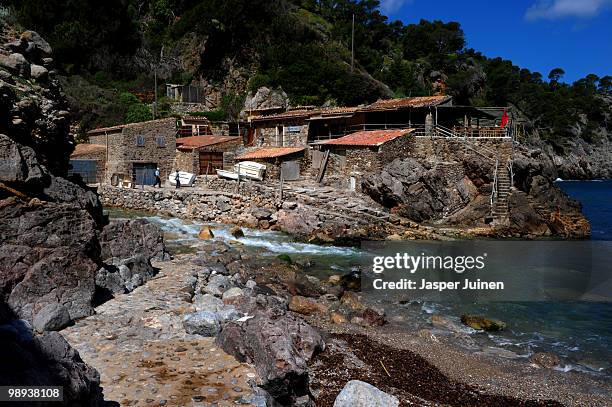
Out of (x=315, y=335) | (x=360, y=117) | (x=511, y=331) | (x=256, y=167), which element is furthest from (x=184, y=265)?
(x=360, y=117)

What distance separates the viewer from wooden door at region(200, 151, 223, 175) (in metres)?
37.5

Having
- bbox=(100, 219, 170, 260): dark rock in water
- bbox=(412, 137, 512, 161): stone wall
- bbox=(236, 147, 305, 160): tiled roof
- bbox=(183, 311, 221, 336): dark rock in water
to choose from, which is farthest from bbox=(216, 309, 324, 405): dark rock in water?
bbox=(412, 137, 512, 161): stone wall

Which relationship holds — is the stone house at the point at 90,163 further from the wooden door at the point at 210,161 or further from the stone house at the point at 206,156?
the wooden door at the point at 210,161

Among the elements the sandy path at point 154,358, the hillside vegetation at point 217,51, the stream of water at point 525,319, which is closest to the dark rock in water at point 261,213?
the stream of water at point 525,319

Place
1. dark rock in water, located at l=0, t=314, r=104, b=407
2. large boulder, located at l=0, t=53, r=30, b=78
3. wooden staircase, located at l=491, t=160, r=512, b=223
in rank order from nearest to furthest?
dark rock in water, located at l=0, t=314, r=104, b=407, large boulder, located at l=0, t=53, r=30, b=78, wooden staircase, located at l=491, t=160, r=512, b=223

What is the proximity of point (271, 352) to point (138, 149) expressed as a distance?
3026 cm

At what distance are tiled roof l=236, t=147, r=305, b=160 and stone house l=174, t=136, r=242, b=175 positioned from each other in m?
1.29

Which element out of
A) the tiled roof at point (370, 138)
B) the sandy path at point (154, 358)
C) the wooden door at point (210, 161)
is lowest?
the sandy path at point (154, 358)

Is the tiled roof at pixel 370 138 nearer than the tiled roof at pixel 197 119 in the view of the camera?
Yes

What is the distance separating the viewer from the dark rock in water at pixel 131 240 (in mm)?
15930

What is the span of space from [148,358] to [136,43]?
60.9 m

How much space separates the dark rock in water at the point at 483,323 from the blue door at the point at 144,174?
27474 millimetres

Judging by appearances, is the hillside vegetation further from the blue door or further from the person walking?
the person walking

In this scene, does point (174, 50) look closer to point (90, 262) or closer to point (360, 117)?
point (360, 117)
